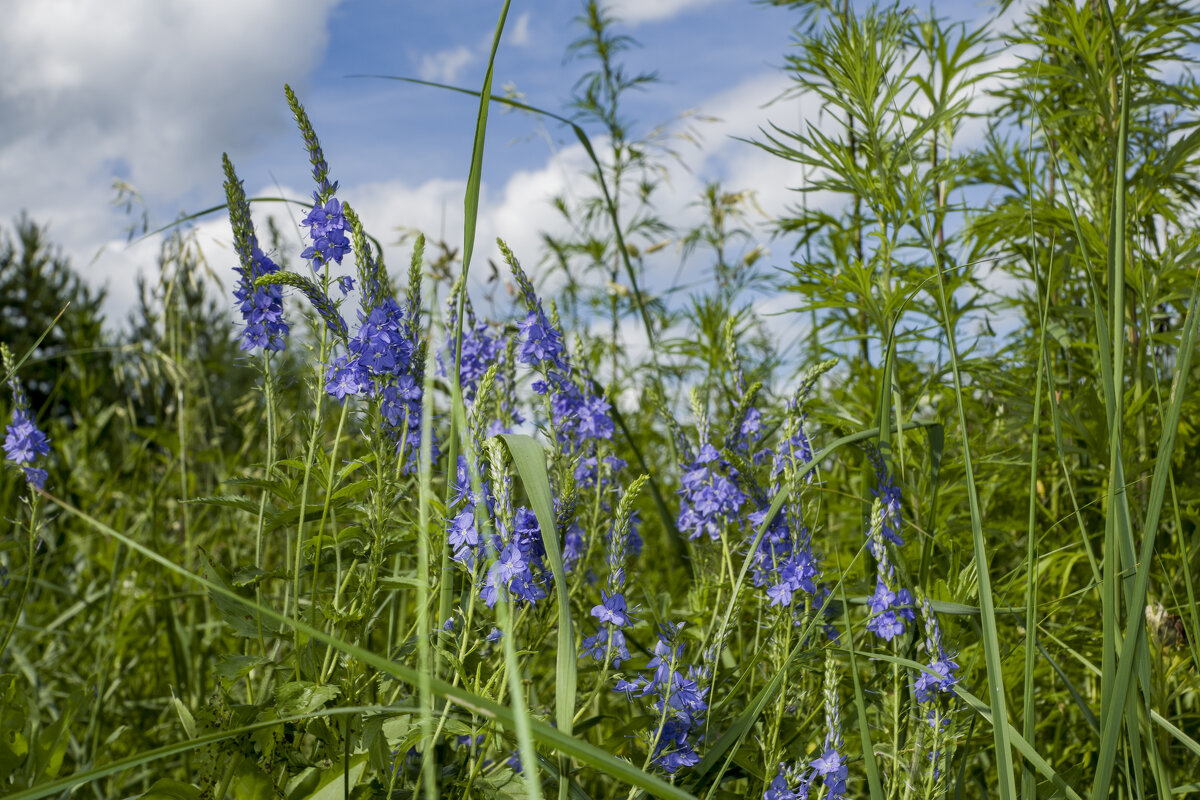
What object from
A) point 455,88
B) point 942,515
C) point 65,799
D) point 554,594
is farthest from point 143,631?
point 942,515

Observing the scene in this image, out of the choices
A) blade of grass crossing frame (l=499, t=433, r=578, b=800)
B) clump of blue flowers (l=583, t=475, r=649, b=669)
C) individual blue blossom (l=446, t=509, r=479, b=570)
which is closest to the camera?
blade of grass crossing frame (l=499, t=433, r=578, b=800)

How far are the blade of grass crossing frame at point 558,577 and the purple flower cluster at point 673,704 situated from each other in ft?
0.80

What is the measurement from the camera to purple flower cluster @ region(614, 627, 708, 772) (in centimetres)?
150

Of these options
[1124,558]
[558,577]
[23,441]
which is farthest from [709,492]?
[23,441]

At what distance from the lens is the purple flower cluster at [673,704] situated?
59.2 inches

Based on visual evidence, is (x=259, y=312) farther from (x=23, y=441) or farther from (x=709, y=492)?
(x=709, y=492)

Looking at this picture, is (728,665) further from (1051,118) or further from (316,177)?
(1051,118)

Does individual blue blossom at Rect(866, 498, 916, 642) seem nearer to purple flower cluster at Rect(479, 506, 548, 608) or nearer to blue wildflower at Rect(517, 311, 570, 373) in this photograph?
purple flower cluster at Rect(479, 506, 548, 608)

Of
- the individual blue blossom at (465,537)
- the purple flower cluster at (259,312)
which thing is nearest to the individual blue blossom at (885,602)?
the individual blue blossom at (465,537)

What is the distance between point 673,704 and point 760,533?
42cm

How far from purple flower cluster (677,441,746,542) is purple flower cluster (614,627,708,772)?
0.55 metres

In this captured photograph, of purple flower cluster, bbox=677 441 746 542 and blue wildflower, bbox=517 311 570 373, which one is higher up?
blue wildflower, bbox=517 311 570 373

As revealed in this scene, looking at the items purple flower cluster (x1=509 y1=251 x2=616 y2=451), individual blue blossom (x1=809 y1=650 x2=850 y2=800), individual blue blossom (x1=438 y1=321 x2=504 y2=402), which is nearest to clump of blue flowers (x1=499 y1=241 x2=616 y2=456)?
purple flower cluster (x1=509 y1=251 x2=616 y2=451)

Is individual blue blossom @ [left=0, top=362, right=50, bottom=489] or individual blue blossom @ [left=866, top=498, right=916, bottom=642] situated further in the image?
individual blue blossom @ [left=0, top=362, right=50, bottom=489]
